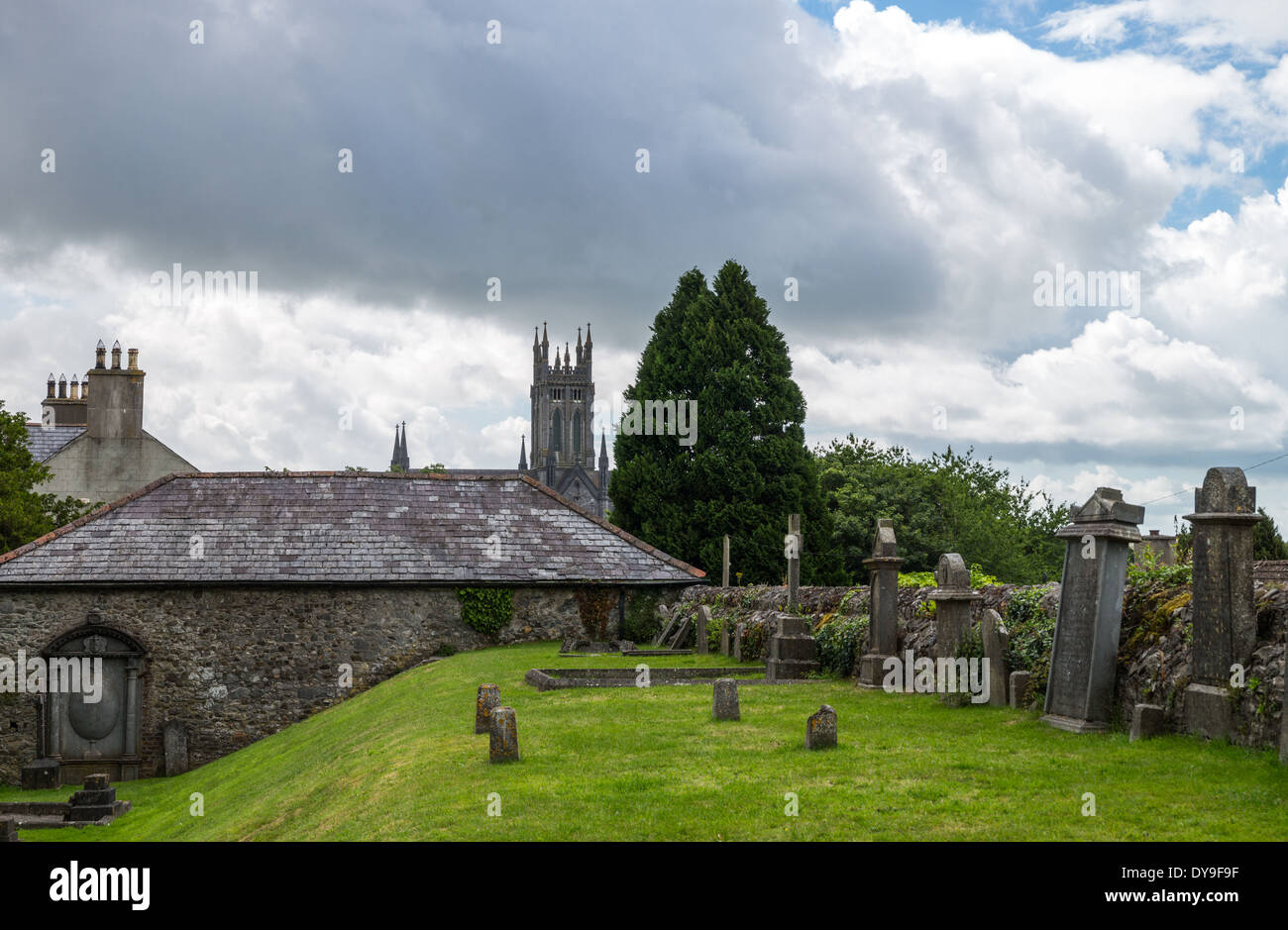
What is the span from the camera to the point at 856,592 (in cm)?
1725

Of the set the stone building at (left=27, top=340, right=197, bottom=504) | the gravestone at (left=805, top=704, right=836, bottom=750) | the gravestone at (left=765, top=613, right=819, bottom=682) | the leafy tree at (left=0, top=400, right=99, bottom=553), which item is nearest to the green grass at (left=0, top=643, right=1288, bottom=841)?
the gravestone at (left=805, top=704, right=836, bottom=750)

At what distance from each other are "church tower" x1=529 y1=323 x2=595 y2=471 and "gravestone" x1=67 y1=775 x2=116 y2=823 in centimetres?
10355

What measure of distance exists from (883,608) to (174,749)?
17.6m

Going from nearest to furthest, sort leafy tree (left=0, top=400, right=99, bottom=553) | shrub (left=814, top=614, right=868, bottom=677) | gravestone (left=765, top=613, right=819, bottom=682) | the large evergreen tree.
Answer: shrub (left=814, top=614, right=868, bottom=677), gravestone (left=765, top=613, right=819, bottom=682), leafy tree (left=0, top=400, right=99, bottom=553), the large evergreen tree

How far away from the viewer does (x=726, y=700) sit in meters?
11.8

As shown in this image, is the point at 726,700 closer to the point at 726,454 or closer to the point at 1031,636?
the point at 1031,636

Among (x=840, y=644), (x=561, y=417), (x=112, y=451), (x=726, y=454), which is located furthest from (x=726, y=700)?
(x=561, y=417)

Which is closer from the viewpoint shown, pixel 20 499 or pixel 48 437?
pixel 20 499

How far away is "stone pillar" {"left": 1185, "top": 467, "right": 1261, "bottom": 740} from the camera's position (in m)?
8.98

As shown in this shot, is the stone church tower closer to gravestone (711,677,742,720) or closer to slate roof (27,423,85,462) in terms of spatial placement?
slate roof (27,423,85,462)

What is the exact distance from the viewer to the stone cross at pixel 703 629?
21.5m

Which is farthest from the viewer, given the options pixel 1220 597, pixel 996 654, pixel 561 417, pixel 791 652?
pixel 561 417
